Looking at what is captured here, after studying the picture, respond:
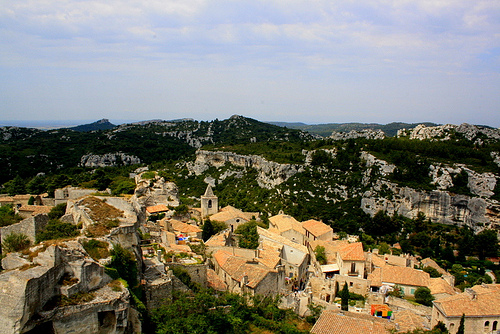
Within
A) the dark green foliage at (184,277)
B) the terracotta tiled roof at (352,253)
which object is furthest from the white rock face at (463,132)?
the dark green foliage at (184,277)

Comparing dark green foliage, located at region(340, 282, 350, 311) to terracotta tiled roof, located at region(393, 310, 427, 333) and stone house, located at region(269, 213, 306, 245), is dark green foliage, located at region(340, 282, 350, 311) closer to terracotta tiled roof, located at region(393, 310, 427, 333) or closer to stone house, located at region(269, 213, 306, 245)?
terracotta tiled roof, located at region(393, 310, 427, 333)

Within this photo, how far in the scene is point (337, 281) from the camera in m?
26.2

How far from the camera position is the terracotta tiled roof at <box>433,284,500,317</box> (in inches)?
822

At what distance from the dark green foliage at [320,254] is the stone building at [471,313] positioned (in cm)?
1065

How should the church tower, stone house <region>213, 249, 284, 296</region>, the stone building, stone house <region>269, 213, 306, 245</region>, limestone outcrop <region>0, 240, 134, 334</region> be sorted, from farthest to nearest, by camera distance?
the church tower → stone house <region>269, 213, 306, 245</region> → stone house <region>213, 249, 284, 296</region> → the stone building → limestone outcrop <region>0, 240, 134, 334</region>

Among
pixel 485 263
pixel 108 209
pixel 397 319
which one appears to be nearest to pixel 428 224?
pixel 485 263

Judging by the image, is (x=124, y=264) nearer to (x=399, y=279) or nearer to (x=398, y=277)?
(x=399, y=279)

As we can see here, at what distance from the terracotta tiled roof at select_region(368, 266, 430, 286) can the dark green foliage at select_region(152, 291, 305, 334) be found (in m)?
9.67

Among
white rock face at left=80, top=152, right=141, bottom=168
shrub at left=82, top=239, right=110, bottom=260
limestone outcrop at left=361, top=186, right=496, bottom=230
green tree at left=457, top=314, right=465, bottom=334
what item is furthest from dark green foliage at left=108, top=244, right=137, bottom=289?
white rock face at left=80, top=152, right=141, bottom=168

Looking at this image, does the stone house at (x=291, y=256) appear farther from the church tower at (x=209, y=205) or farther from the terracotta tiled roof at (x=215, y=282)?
the church tower at (x=209, y=205)

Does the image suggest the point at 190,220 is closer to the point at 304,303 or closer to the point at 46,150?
the point at 304,303

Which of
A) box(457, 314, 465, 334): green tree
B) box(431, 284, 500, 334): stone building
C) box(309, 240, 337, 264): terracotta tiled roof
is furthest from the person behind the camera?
box(309, 240, 337, 264): terracotta tiled roof

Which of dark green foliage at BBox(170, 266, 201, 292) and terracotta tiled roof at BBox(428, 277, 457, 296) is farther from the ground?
dark green foliage at BBox(170, 266, 201, 292)

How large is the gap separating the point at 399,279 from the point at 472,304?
6.17m
